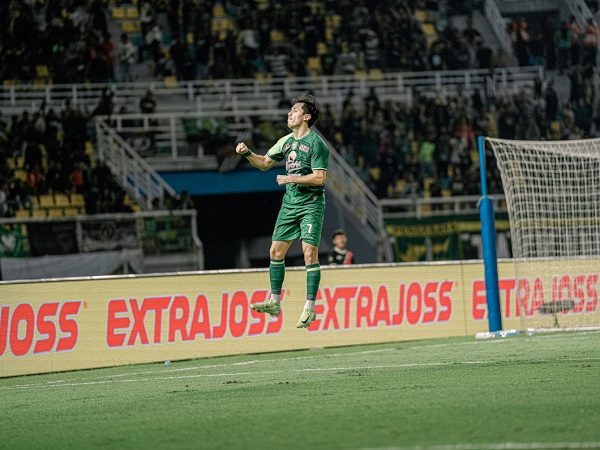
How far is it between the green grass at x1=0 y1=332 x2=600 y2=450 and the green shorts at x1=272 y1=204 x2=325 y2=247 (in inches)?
44.6

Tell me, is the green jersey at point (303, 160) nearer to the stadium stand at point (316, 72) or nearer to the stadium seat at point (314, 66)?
the stadium stand at point (316, 72)

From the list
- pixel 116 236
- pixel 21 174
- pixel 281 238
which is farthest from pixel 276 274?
pixel 21 174

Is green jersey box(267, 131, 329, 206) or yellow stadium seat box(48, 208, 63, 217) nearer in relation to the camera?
green jersey box(267, 131, 329, 206)

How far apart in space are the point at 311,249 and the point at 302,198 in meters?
0.44

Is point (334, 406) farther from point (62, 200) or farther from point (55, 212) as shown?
point (62, 200)

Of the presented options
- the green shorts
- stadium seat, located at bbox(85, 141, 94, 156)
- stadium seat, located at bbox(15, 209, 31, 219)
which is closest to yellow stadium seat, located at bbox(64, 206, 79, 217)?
stadium seat, located at bbox(15, 209, 31, 219)

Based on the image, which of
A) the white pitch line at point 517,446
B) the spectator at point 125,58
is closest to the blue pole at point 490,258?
the white pitch line at point 517,446

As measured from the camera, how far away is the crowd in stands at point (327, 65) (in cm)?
2039

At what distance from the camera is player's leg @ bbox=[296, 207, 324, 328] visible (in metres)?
8.06

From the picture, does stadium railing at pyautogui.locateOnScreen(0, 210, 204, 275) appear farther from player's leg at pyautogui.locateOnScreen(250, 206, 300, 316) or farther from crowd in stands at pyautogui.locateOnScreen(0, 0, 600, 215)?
player's leg at pyautogui.locateOnScreen(250, 206, 300, 316)

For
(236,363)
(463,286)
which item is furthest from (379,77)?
(236,363)

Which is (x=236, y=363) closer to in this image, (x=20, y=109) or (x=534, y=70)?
(x=20, y=109)

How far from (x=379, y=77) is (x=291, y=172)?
1714 centimetres

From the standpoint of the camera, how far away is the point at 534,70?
1046 inches
